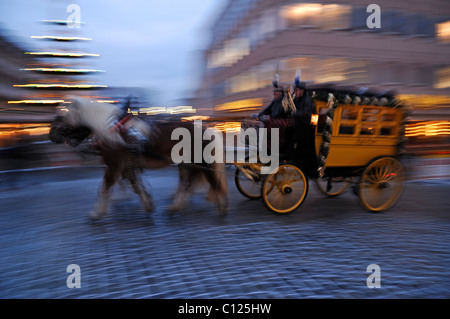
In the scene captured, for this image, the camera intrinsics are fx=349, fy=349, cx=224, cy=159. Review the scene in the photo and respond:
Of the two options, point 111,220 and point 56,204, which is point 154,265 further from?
point 56,204

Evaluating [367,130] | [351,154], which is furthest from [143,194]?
[367,130]

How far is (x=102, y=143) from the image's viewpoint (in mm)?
4789

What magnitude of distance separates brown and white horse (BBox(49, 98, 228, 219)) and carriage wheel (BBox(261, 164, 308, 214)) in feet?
2.10

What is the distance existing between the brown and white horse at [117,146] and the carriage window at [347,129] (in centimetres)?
190

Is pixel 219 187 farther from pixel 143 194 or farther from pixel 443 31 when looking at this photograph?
pixel 443 31

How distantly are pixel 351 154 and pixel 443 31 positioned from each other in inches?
1029

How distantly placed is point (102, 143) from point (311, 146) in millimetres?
2974

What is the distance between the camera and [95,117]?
478 cm

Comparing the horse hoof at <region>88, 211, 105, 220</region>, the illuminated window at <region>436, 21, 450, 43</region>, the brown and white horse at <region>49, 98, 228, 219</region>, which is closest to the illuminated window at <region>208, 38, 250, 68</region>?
the illuminated window at <region>436, 21, 450, 43</region>

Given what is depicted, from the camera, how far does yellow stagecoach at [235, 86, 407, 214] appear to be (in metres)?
5.09

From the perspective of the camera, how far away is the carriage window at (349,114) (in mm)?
5262

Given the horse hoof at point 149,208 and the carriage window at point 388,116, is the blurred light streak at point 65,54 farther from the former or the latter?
the carriage window at point 388,116

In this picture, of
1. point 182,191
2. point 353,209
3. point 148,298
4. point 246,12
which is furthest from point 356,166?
point 246,12

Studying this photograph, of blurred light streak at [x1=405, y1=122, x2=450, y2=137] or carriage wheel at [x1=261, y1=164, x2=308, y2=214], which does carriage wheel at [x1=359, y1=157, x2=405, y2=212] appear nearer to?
carriage wheel at [x1=261, y1=164, x2=308, y2=214]
